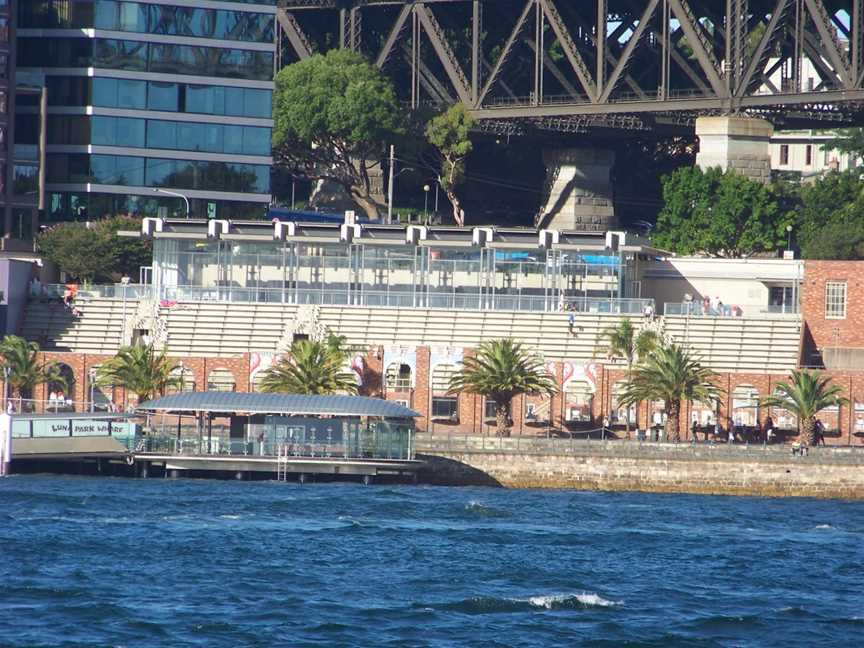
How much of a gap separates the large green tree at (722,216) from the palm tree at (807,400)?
46726mm

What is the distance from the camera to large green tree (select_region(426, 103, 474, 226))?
532ft

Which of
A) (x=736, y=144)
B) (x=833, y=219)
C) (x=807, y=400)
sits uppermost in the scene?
(x=736, y=144)

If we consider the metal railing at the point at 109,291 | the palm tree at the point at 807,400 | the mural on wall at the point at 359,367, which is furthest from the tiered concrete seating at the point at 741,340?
the metal railing at the point at 109,291

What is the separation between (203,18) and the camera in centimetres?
14400

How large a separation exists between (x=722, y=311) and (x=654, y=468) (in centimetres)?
2049

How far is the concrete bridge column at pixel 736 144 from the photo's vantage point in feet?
492

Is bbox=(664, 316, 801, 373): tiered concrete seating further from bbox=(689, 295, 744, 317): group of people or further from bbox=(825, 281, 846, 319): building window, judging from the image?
bbox=(825, 281, 846, 319): building window

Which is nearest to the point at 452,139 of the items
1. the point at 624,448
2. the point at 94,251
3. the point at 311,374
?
the point at 94,251

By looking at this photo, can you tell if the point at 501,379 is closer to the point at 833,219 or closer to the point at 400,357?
the point at 400,357

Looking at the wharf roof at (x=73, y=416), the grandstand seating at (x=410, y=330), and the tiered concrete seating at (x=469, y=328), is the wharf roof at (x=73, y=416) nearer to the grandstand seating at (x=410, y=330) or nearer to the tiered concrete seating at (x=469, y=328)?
the grandstand seating at (x=410, y=330)

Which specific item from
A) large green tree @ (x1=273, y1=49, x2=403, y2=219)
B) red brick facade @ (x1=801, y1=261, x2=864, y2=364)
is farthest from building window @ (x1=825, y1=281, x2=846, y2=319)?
large green tree @ (x1=273, y1=49, x2=403, y2=219)

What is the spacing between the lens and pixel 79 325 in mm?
115688

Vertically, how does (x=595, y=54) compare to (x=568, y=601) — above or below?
above

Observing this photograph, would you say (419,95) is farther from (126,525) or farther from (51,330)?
(126,525)
